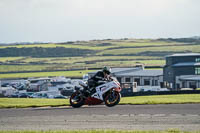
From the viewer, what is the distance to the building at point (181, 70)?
96.3 metres

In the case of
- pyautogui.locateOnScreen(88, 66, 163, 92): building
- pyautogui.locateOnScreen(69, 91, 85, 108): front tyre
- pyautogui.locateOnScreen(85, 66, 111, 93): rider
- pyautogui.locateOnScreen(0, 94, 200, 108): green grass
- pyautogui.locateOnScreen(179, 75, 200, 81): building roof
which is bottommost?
pyautogui.locateOnScreen(88, 66, 163, 92): building

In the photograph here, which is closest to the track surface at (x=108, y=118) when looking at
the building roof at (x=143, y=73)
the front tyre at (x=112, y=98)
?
the front tyre at (x=112, y=98)

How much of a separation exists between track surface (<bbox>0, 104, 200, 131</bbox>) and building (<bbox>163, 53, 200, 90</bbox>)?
73.0 meters

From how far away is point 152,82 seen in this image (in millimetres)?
104812

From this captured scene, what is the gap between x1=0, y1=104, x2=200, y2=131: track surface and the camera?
17.3 m

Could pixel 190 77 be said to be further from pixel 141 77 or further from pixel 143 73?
pixel 143 73

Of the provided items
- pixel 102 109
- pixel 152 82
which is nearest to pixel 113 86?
pixel 102 109

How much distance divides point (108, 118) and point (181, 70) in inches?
3250

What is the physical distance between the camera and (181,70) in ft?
329

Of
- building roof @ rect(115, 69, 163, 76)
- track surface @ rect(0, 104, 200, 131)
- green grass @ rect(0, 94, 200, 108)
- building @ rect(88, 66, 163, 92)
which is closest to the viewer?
track surface @ rect(0, 104, 200, 131)

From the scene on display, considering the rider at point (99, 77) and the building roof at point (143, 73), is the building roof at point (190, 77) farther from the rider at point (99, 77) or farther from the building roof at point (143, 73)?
the rider at point (99, 77)

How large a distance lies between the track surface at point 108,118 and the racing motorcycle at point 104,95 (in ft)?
4.03

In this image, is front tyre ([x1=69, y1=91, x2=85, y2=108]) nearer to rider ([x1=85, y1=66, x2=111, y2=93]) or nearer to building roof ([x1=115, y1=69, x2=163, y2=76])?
rider ([x1=85, y1=66, x2=111, y2=93])

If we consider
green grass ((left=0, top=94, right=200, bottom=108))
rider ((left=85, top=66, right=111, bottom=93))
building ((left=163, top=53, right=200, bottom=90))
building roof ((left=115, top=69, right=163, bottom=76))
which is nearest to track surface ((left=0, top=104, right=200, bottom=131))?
rider ((left=85, top=66, right=111, bottom=93))
